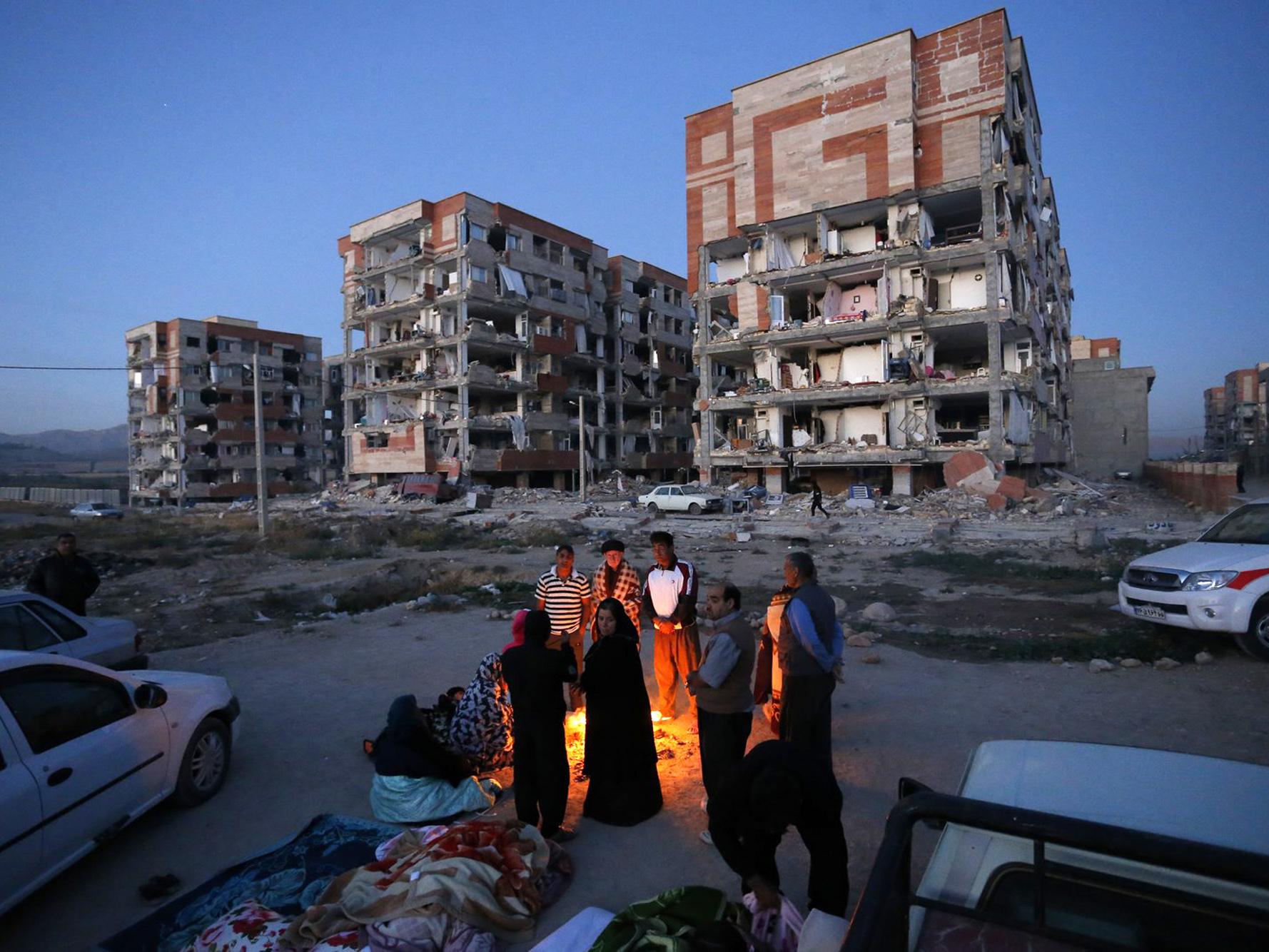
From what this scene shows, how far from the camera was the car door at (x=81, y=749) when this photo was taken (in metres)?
3.64

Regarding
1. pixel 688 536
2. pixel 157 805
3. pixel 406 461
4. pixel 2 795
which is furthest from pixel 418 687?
pixel 406 461

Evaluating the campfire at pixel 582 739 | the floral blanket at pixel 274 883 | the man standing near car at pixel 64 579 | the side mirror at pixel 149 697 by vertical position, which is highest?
the man standing near car at pixel 64 579

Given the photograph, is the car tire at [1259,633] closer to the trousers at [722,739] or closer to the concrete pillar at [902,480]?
the trousers at [722,739]

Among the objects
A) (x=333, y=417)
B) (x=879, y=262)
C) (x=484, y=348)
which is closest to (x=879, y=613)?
(x=879, y=262)

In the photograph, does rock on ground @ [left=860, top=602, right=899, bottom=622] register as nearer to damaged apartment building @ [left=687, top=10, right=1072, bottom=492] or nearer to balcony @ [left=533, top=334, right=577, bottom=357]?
damaged apartment building @ [left=687, top=10, right=1072, bottom=492]

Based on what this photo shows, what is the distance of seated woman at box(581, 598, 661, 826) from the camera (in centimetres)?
439

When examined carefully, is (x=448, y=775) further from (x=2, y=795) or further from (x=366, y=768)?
(x=2, y=795)

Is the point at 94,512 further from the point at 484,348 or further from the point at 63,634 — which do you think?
the point at 63,634

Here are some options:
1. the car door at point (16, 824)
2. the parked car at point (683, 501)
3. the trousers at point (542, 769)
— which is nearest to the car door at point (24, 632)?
the car door at point (16, 824)

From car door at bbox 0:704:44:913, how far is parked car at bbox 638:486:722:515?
89.0ft

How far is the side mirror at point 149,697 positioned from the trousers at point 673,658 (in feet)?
11.7

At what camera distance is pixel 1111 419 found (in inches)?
2318

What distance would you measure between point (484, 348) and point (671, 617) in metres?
43.5

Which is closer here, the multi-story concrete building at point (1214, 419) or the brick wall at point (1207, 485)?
the brick wall at point (1207, 485)
